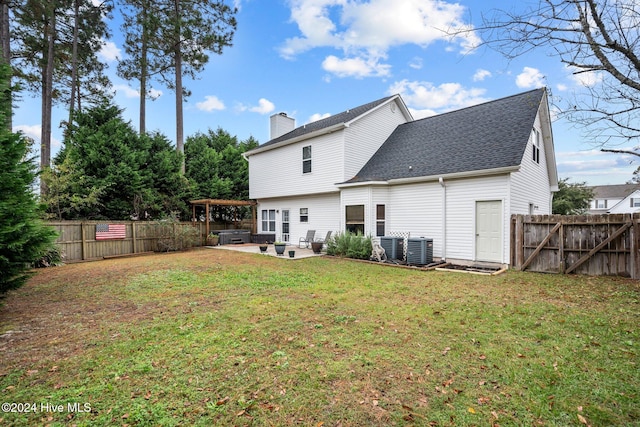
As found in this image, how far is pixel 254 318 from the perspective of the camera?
4641mm

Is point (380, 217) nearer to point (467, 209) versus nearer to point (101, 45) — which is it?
point (467, 209)

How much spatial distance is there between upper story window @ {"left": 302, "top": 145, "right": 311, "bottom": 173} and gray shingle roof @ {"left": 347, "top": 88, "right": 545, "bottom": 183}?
8.85 feet

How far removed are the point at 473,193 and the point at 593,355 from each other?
7.00 meters

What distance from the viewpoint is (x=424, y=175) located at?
10.6 m

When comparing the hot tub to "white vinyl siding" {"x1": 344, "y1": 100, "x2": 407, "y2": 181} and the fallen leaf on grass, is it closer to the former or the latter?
"white vinyl siding" {"x1": 344, "y1": 100, "x2": 407, "y2": 181}

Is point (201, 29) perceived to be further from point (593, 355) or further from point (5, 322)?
point (593, 355)

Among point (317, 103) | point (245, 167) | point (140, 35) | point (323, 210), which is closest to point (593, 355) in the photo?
point (323, 210)

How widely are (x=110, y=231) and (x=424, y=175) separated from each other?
13.5m

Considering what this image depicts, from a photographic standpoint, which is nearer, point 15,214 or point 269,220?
point 15,214

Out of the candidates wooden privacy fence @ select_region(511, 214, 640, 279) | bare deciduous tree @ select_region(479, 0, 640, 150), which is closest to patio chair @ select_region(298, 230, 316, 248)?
wooden privacy fence @ select_region(511, 214, 640, 279)

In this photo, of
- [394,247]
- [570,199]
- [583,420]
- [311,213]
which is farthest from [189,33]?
[570,199]

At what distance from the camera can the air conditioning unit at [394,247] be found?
10.4 metres

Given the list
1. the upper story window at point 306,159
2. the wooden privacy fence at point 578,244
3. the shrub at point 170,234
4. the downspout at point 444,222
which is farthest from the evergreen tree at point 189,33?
the wooden privacy fence at point 578,244

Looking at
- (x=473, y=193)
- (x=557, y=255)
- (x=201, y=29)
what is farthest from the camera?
(x=201, y=29)
